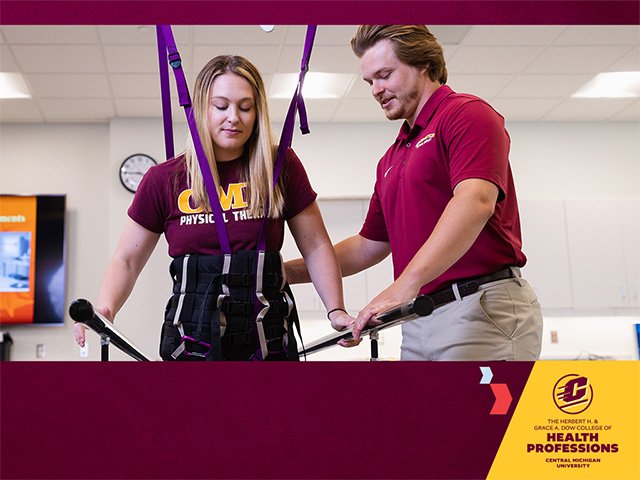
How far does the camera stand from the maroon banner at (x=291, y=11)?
0.66 m

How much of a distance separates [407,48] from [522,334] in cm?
62

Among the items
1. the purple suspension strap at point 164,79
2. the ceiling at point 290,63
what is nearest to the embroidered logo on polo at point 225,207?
the purple suspension strap at point 164,79

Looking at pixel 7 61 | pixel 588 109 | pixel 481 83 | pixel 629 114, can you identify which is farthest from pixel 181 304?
pixel 629 114

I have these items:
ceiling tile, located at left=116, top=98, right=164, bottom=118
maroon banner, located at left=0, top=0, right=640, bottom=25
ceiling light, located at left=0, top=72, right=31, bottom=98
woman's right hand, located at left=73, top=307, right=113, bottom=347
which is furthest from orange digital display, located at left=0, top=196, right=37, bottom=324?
maroon banner, located at left=0, top=0, right=640, bottom=25

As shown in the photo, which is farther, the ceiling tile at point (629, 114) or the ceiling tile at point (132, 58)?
the ceiling tile at point (629, 114)

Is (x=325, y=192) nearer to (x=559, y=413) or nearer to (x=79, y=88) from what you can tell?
(x=79, y=88)

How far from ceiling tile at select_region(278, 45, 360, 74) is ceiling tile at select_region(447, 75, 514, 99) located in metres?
0.77

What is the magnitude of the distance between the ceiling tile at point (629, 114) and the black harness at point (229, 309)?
5.07 metres

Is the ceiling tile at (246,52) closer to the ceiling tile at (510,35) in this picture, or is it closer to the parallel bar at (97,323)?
the ceiling tile at (510,35)

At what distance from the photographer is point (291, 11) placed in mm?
654

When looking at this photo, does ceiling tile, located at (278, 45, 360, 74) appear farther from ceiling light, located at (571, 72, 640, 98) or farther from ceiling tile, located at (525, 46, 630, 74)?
ceiling light, located at (571, 72, 640, 98)

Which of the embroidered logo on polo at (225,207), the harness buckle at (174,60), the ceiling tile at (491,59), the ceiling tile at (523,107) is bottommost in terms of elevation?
the embroidered logo on polo at (225,207)

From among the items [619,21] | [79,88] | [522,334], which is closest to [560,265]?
[79,88]

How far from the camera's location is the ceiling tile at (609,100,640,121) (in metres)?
5.61
